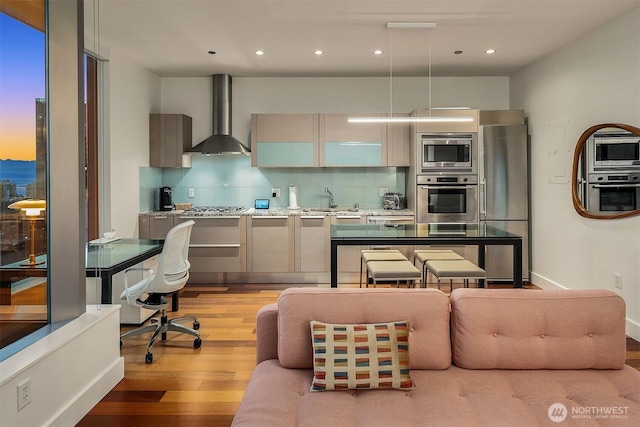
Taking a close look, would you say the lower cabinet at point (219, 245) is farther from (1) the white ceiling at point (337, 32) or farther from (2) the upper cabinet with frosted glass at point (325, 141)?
(1) the white ceiling at point (337, 32)

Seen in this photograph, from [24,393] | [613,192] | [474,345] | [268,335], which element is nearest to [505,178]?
[613,192]

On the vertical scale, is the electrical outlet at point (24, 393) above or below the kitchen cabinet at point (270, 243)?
below

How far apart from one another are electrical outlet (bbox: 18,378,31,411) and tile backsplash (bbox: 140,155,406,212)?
4266mm

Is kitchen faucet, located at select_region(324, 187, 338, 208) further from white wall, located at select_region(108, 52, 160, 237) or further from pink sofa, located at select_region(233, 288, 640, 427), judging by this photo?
pink sofa, located at select_region(233, 288, 640, 427)

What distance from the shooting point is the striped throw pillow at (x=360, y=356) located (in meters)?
1.93

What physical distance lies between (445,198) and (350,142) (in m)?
1.31

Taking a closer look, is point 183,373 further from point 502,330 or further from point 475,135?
point 475,135

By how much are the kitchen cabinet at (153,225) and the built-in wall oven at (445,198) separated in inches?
114

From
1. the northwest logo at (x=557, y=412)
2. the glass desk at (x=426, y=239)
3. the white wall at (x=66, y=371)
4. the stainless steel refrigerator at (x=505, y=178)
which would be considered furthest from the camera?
the stainless steel refrigerator at (x=505, y=178)

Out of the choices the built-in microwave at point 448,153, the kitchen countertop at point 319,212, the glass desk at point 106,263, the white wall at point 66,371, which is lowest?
the white wall at point 66,371

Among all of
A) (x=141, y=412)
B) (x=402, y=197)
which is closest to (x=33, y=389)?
(x=141, y=412)

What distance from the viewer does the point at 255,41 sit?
15.0 ft

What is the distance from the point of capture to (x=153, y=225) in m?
5.59

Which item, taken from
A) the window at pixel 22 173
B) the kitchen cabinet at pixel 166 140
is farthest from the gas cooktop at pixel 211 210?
the window at pixel 22 173
